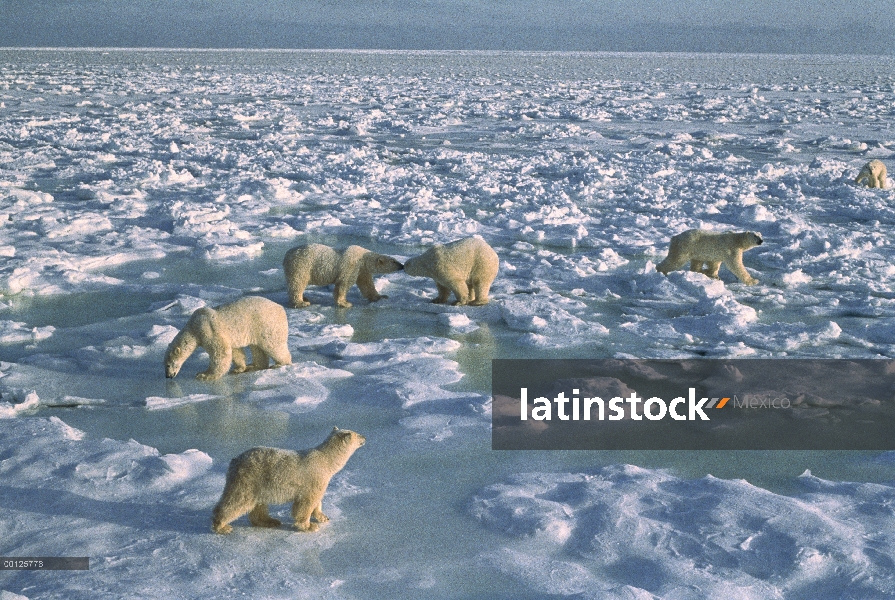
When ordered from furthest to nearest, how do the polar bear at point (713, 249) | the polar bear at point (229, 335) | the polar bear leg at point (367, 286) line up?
1. the polar bear at point (713, 249)
2. the polar bear leg at point (367, 286)
3. the polar bear at point (229, 335)

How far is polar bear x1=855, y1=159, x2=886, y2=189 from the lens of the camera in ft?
37.7

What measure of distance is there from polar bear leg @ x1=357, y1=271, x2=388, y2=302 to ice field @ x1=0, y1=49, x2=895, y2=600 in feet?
0.27

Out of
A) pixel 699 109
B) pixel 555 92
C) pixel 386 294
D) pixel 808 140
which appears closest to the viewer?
pixel 386 294

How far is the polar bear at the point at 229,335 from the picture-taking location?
4.78 m

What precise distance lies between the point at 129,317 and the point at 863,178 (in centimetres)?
987

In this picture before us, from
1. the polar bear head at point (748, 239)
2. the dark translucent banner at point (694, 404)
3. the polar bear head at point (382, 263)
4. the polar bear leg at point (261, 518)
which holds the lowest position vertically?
the dark translucent banner at point (694, 404)

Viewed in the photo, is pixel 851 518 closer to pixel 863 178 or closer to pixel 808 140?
pixel 863 178

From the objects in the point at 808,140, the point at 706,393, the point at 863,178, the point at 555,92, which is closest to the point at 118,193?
the point at 706,393

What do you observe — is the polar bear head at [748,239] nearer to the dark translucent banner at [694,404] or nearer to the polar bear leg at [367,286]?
the dark translucent banner at [694,404]

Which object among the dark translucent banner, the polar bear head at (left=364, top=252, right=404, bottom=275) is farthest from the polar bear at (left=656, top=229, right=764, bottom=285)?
the polar bear head at (left=364, top=252, right=404, bottom=275)

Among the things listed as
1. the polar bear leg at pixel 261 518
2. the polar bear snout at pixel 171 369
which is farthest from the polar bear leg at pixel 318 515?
the polar bear snout at pixel 171 369

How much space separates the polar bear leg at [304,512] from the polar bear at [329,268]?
3198mm

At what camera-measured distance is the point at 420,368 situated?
203 inches

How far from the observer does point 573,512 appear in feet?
11.4
